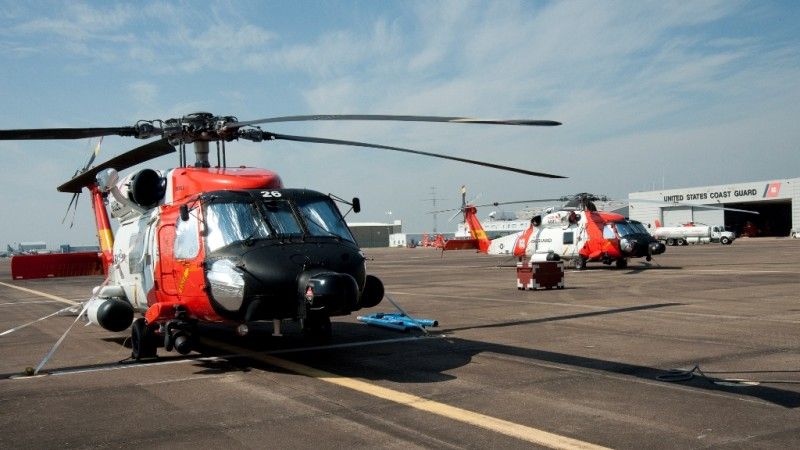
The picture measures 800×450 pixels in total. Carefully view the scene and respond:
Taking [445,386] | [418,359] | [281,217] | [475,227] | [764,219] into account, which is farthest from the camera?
[764,219]

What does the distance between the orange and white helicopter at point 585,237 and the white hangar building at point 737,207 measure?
5860cm

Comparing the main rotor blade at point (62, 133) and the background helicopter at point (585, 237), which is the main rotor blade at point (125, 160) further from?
the background helicopter at point (585, 237)

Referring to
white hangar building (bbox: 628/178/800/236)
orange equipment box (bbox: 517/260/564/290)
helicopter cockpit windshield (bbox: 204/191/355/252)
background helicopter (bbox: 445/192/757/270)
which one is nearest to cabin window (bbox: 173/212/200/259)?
helicopter cockpit windshield (bbox: 204/191/355/252)

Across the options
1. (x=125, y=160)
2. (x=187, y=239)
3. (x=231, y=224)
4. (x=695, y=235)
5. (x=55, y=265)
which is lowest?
(x=55, y=265)

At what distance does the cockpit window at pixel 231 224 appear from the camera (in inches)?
365

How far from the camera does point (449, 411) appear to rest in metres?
6.70

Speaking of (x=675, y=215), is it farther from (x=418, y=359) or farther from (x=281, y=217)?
(x=281, y=217)

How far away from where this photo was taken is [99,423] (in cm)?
668

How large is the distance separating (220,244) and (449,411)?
4118 millimetres

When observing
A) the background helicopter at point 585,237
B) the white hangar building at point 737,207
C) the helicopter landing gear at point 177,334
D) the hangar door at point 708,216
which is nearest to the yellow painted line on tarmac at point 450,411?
the helicopter landing gear at point 177,334

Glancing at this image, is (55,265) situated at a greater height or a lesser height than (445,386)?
greater

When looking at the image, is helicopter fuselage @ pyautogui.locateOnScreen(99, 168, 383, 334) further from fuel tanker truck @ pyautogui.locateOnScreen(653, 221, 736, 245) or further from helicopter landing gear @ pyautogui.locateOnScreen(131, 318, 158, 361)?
fuel tanker truck @ pyautogui.locateOnScreen(653, 221, 736, 245)

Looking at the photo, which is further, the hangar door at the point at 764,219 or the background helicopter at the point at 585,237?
the hangar door at the point at 764,219

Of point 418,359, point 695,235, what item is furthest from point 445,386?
point 695,235
